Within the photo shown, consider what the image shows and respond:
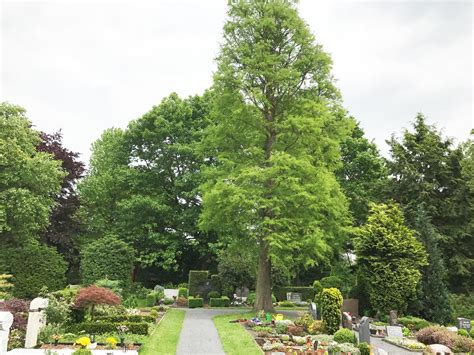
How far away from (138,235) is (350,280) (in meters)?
19.6

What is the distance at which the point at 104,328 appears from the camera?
1895cm

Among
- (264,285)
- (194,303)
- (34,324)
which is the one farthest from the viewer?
(194,303)

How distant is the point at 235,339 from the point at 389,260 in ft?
45.2

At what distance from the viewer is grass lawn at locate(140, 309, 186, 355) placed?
16403mm

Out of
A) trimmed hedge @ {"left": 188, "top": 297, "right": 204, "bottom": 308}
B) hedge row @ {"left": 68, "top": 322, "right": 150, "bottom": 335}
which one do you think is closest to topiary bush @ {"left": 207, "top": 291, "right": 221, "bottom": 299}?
trimmed hedge @ {"left": 188, "top": 297, "right": 204, "bottom": 308}

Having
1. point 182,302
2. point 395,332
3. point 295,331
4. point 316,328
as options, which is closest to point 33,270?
point 182,302

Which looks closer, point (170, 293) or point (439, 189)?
point (439, 189)

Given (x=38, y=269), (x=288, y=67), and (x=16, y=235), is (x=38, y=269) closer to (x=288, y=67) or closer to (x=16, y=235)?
(x=16, y=235)

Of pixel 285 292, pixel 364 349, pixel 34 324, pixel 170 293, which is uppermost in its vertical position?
pixel 285 292

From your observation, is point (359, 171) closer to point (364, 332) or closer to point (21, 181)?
point (364, 332)

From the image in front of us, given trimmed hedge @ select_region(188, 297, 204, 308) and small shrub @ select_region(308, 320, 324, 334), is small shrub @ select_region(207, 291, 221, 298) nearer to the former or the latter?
trimmed hedge @ select_region(188, 297, 204, 308)

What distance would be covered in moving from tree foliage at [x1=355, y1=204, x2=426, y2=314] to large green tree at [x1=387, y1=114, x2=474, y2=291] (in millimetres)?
5753

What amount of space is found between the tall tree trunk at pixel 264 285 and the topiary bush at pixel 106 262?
12087 millimetres

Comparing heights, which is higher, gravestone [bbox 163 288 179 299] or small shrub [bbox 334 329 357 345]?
gravestone [bbox 163 288 179 299]
